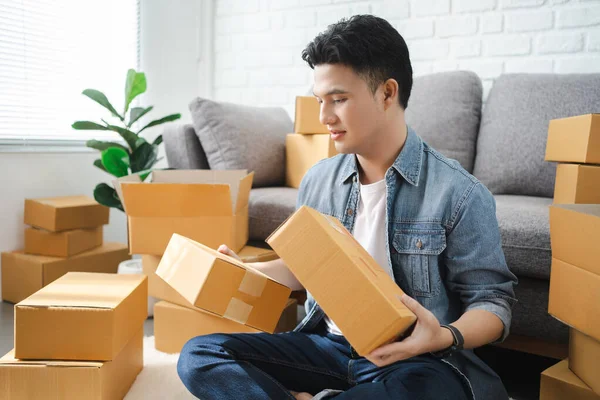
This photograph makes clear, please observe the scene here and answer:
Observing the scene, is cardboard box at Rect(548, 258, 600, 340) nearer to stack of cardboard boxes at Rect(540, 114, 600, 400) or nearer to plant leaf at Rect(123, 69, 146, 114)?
stack of cardboard boxes at Rect(540, 114, 600, 400)

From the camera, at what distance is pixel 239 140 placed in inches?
88.0

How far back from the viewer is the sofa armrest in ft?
7.35

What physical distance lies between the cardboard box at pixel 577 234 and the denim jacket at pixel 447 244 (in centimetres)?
14

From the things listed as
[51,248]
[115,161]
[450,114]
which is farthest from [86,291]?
[450,114]

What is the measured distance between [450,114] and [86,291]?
1505 mm

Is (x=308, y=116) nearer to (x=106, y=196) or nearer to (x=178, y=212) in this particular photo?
Result: (x=178, y=212)

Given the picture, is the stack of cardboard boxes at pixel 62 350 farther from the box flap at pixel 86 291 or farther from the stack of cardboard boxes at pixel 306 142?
the stack of cardboard boxes at pixel 306 142

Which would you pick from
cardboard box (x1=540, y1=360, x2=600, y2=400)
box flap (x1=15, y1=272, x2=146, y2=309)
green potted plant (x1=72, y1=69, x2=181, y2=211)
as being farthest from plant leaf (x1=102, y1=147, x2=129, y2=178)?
cardboard box (x1=540, y1=360, x2=600, y2=400)

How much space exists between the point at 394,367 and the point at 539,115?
1335mm

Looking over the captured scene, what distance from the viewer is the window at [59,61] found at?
227 cm

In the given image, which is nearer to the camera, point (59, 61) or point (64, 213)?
point (64, 213)

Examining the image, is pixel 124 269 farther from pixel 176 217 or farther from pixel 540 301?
pixel 540 301

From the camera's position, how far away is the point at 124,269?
2127 millimetres

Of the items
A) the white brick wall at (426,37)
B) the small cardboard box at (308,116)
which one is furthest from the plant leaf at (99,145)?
the white brick wall at (426,37)
